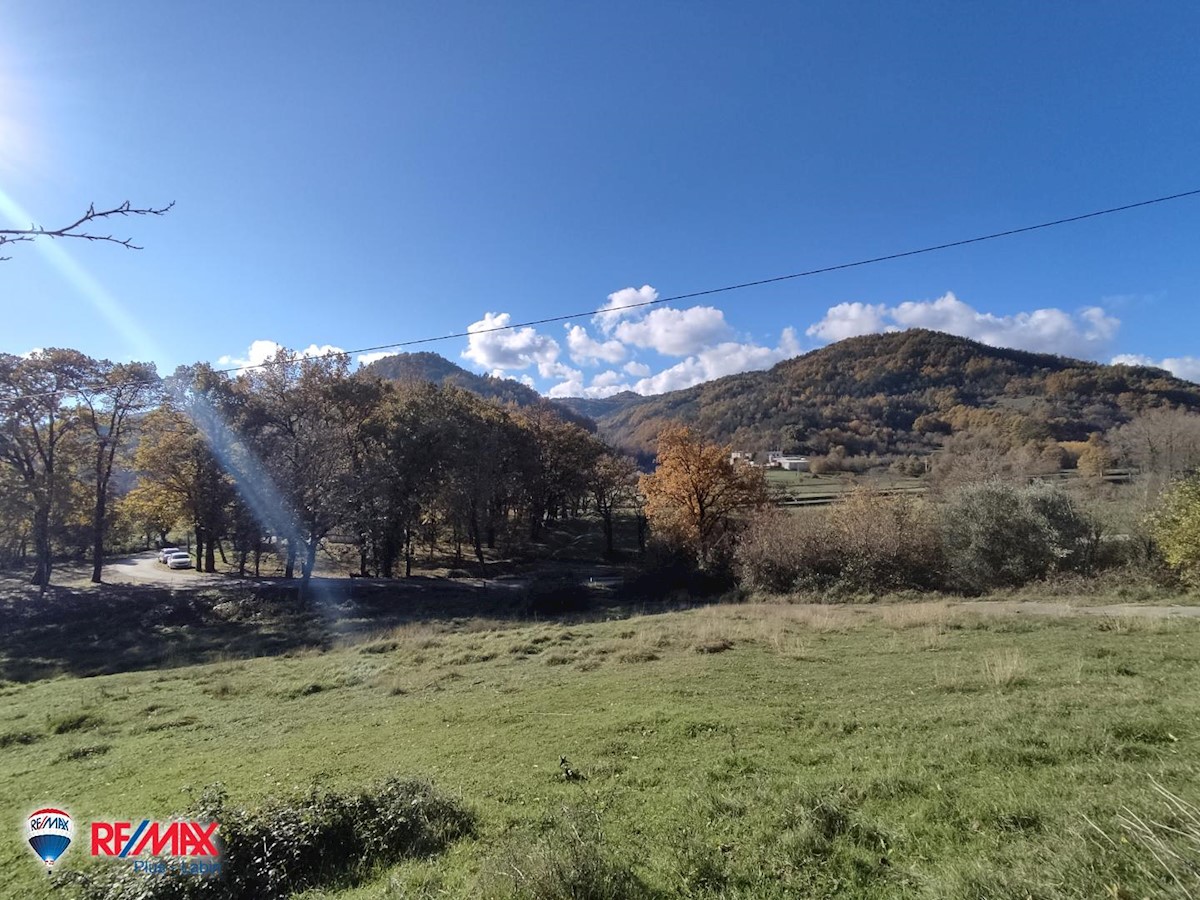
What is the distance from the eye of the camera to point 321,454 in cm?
3005

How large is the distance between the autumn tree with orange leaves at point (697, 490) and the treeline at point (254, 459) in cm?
1246

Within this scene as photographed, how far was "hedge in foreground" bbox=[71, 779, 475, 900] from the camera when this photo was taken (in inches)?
170

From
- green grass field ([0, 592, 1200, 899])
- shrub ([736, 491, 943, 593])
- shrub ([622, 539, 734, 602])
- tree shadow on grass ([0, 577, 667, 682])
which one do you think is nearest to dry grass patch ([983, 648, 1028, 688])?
green grass field ([0, 592, 1200, 899])

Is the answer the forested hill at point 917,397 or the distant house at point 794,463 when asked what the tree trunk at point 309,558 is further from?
the distant house at point 794,463

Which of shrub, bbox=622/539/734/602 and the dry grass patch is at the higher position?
the dry grass patch

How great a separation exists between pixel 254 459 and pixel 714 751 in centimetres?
3251

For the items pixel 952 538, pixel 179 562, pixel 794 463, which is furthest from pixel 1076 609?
pixel 794 463

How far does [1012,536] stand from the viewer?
947 inches

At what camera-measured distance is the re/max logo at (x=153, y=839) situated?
455cm

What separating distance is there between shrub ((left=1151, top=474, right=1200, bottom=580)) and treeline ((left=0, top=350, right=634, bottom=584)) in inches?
1342

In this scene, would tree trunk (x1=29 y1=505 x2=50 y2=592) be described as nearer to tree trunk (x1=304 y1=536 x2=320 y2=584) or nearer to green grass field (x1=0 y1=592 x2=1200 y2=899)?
tree trunk (x1=304 y1=536 x2=320 y2=584)

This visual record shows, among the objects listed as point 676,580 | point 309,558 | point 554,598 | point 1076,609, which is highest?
point 309,558

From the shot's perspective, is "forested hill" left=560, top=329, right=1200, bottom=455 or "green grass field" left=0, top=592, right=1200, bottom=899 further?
"forested hill" left=560, top=329, right=1200, bottom=455

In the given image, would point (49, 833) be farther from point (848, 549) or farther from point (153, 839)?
point (848, 549)
